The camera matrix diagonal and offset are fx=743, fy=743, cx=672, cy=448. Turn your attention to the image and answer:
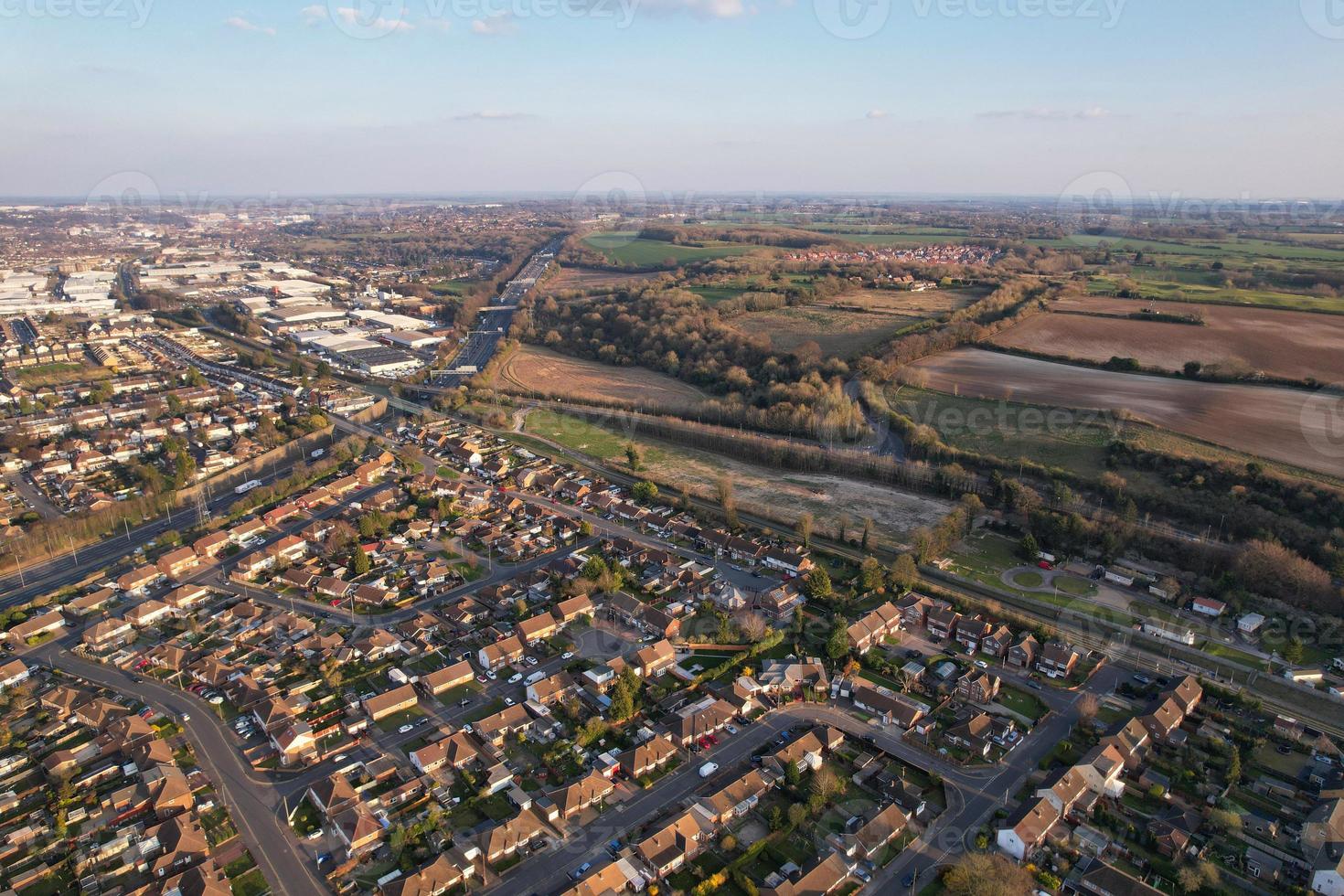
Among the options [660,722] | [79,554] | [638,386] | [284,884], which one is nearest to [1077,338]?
[638,386]

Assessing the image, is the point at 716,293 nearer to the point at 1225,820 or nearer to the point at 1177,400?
the point at 1177,400

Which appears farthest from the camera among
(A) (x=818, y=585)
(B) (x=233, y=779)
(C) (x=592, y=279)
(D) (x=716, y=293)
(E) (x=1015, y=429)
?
(C) (x=592, y=279)

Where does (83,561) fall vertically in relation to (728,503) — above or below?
below

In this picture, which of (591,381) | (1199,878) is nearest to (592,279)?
(591,381)

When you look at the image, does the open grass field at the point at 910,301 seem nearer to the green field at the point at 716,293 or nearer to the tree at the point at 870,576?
the green field at the point at 716,293

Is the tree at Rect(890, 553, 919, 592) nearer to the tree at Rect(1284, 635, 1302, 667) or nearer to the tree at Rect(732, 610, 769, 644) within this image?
the tree at Rect(732, 610, 769, 644)

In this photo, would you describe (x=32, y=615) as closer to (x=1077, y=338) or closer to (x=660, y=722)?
(x=660, y=722)

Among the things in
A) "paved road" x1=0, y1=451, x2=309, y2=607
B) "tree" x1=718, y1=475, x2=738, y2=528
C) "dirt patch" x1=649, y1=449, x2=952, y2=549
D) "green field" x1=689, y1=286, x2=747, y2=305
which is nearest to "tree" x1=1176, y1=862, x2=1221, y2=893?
"dirt patch" x1=649, y1=449, x2=952, y2=549
